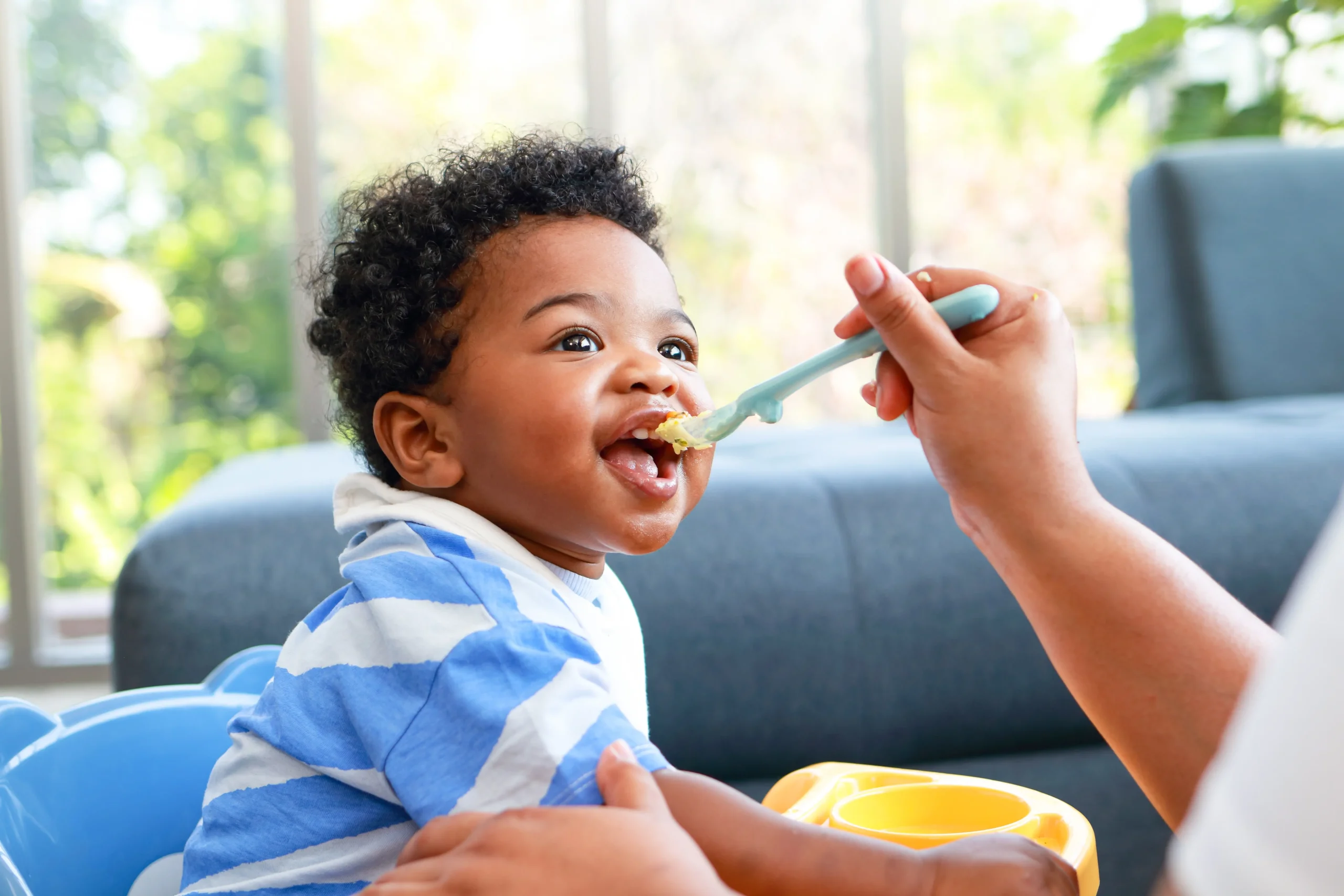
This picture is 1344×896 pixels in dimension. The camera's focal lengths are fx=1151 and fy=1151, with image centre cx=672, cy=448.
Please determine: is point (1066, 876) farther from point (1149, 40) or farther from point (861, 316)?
point (1149, 40)

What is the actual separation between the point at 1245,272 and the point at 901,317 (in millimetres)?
2043

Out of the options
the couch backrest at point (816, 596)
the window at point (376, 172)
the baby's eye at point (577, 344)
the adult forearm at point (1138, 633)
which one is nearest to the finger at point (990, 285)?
the adult forearm at point (1138, 633)

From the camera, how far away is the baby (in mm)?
562

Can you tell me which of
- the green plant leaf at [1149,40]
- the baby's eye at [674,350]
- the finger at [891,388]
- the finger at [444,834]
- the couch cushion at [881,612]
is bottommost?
the couch cushion at [881,612]

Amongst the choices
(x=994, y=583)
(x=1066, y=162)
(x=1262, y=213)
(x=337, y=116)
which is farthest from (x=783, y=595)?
(x=1066, y=162)

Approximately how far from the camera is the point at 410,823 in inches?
25.5

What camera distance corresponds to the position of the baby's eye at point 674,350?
824mm

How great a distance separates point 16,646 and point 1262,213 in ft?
10.8

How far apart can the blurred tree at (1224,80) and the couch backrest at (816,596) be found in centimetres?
214

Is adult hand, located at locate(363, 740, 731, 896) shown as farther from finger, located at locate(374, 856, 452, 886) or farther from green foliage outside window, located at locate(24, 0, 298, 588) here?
green foliage outside window, located at locate(24, 0, 298, 588)

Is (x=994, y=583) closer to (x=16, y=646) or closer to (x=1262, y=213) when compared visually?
(x=1262, y=213)

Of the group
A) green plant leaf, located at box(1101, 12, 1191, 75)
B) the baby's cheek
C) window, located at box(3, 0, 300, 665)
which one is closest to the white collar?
the baby's cheek

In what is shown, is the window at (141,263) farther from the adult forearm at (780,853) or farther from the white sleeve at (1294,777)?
the white sleeve at (1294,777)

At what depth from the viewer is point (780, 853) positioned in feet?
1.82
